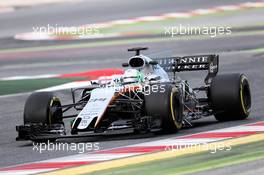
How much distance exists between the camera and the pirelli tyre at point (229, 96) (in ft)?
48.3

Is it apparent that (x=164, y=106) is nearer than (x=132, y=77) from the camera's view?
Yes

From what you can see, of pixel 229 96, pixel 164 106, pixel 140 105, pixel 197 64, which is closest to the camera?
pixel 164 106

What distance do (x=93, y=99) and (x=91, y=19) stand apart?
21.0 m

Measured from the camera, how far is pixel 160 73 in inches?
576

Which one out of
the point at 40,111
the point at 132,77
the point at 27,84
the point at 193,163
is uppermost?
the point at 132,77

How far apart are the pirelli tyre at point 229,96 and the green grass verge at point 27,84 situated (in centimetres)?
663

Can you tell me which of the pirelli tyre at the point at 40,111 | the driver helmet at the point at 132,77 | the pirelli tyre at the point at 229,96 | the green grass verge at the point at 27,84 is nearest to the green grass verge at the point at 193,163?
the driver helmet at the point at 132,77

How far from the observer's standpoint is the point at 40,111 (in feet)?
46.3

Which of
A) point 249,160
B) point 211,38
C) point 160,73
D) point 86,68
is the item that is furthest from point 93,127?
point 211,38

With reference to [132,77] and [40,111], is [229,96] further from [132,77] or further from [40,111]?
[40,111]

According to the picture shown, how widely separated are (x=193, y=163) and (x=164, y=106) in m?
2.28

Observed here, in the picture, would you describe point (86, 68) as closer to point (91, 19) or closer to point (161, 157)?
point (91, 19)

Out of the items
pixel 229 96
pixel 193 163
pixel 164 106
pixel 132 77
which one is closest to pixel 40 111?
pixel 132 77

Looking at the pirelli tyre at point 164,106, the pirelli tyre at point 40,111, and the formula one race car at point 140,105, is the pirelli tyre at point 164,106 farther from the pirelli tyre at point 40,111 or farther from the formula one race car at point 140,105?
the pirelli tyre at point 40,111
